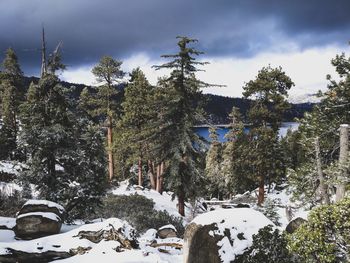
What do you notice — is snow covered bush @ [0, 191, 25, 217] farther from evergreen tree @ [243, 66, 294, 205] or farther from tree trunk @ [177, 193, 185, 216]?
evergreen tree @ [243, 66, 294, 205]

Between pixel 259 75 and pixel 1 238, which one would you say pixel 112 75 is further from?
pixel 1 238

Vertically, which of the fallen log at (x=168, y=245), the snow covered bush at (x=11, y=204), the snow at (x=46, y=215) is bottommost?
the fallen log at (x=168, y=245)

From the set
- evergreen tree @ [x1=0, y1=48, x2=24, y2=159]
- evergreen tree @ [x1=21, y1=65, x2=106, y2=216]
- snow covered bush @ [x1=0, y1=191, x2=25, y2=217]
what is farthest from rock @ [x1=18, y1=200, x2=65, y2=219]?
evergreen tree @ [x1=0, y1=48, x2=24, y2=159]

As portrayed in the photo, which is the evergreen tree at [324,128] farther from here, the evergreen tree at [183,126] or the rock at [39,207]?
the rock at [39,207]

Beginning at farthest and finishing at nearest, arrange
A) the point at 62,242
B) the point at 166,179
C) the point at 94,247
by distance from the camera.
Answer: the point at 166,179, the point at 62,242, the point at 94,247

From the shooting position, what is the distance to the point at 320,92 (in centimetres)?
1825

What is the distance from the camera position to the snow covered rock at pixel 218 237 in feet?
27.3

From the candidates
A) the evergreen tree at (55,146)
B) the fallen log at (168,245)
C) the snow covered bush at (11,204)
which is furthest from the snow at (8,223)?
the fallen log at (168,245)

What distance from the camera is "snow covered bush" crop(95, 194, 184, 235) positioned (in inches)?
828

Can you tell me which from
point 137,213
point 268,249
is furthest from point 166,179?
point 268,249

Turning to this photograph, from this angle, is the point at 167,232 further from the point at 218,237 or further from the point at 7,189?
the point at 7,189

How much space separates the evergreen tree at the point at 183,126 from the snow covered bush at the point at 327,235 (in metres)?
15.1

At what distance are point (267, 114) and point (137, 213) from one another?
1265 centimetres

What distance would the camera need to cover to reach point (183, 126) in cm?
2245
